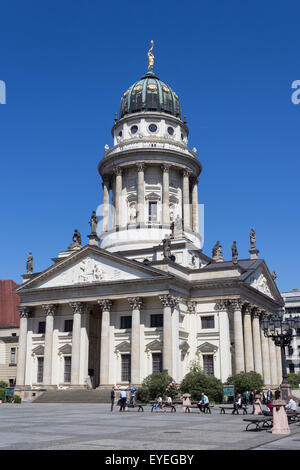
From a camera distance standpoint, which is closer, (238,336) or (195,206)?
(238,336)

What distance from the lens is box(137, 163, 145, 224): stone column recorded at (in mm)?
65812

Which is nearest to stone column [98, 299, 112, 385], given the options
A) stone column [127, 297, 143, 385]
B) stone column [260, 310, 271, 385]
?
stone column [127, 297, 143, 385]

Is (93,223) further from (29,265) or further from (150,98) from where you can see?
(150,98)

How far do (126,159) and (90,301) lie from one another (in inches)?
864

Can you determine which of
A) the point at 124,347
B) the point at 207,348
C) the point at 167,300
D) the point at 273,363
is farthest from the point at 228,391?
the point at 273,363

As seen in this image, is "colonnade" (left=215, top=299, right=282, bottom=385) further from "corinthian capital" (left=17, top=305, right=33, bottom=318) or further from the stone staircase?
"corinthian capital" (left=17, top=305, right=33, bottom=318)

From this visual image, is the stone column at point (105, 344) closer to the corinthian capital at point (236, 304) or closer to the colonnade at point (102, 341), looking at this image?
the colonnade at point (102, 341)

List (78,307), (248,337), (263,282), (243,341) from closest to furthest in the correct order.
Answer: (78,307) → (248,337) → (243,341) → (263,282)

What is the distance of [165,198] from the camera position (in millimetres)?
66375

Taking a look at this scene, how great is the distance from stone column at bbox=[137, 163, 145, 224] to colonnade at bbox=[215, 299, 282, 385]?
1670 centimetres

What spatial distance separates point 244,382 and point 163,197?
1066 inches

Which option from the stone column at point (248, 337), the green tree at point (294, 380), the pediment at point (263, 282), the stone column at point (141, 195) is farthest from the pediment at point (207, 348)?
the green tree at point (294, 380)

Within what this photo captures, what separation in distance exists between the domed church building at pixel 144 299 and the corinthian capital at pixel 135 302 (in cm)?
11
